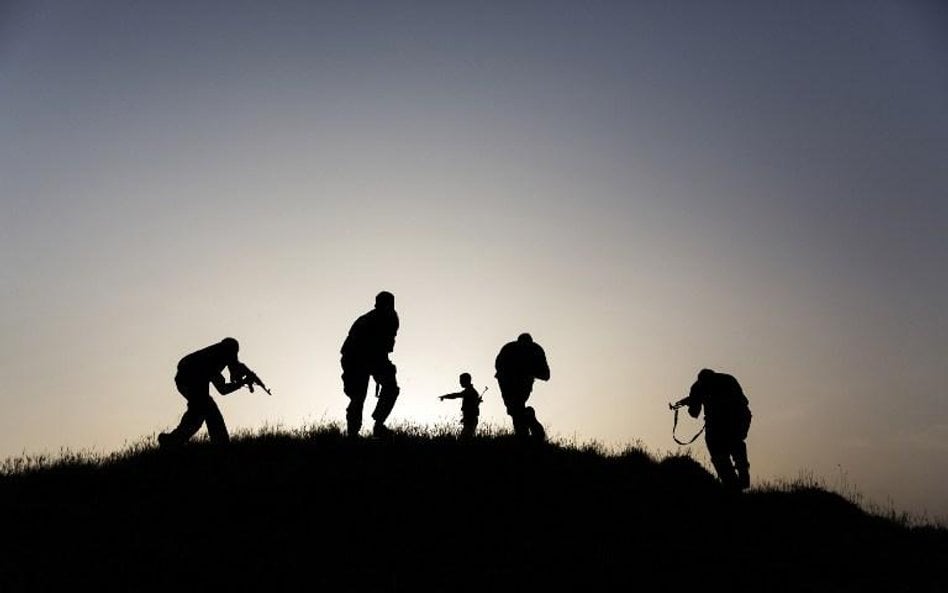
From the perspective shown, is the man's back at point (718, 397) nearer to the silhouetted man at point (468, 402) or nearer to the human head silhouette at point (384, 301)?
the silhouetted man at point (468, 402)

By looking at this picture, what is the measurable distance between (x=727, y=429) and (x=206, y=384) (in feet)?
29.0

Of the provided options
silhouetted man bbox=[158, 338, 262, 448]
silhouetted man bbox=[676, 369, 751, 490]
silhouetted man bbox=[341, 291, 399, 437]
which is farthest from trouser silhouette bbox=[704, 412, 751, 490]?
silhouetted man bbox=[158, 338, 262, 448]

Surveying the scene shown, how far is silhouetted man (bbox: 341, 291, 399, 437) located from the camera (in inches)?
472

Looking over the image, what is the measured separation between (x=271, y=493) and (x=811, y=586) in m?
6.54

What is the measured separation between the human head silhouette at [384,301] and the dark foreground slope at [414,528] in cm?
224

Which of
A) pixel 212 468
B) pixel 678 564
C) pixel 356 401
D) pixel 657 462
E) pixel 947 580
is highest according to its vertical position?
pixel 356 401

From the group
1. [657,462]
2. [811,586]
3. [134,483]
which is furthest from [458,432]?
[811,586]

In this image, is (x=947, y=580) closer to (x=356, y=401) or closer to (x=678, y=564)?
(x=678, y=564)

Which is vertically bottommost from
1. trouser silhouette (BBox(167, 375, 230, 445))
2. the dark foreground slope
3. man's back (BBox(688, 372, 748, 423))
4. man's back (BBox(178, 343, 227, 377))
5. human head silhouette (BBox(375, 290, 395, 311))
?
the dark foreground slope

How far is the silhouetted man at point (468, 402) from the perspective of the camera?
49.2 ft

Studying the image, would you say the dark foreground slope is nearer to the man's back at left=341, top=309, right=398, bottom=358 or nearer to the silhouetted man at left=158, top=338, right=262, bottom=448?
the silhouetted man at left=158, top=338, right=262, bottom=448

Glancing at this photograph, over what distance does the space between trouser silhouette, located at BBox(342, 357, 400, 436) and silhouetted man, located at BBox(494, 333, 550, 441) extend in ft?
8.01

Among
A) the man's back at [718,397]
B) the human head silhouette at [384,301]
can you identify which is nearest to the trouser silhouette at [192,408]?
the human head silhouette at [384,301]

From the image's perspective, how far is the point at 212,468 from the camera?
402 inches
